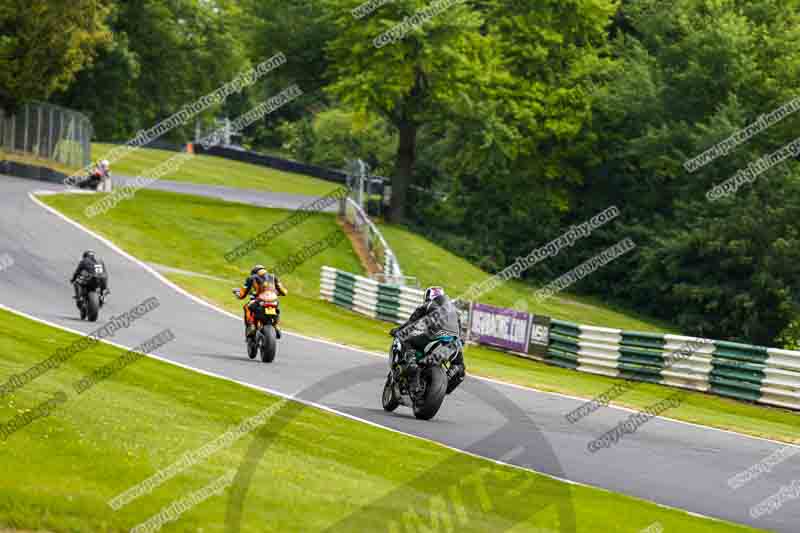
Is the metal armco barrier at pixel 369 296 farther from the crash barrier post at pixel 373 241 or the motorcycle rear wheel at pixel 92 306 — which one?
the motorcycle rear wheel at pixel 92 306

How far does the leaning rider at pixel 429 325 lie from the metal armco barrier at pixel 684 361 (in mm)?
9034

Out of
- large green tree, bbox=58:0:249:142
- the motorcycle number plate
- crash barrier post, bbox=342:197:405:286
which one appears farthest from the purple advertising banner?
large green tree, bbox=58:0:249:142

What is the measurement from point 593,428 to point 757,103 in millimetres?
38233

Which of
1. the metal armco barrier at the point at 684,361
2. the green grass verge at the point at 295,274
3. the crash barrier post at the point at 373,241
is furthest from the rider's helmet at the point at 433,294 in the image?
the crash barrier post at the point at 373,241

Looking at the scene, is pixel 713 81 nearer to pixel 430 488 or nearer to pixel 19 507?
pixel 430 488

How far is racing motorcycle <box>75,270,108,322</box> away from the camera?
24.6 metres

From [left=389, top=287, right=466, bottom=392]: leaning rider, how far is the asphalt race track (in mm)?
947

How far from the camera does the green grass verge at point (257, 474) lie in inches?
358

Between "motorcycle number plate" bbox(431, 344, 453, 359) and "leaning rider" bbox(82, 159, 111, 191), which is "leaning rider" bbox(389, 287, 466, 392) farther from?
"leaning rider" bbox(82, 159, 111, 191)

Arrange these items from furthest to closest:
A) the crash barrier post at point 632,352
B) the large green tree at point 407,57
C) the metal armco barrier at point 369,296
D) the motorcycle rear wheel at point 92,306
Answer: the large green tree at point 407,57 < the metal armco barrier at point 369,296 < the motorcycle rear wheel at point 92,306 < the crash barrier post at point 632,352

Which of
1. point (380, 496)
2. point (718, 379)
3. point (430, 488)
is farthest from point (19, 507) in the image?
point (718, 379)

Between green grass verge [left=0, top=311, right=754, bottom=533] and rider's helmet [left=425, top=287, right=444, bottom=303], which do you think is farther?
rider's helmet [left=425, top=287, right=444, bottom=303]

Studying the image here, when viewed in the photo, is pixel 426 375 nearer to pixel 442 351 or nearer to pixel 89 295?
pixel 442 351

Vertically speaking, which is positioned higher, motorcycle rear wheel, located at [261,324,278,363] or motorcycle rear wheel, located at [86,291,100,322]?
motorcycle rear wheel, located at [261,324,278,363]
